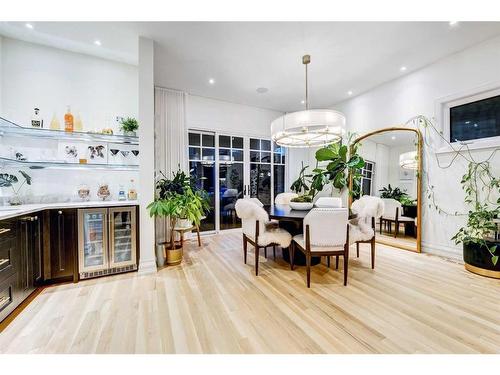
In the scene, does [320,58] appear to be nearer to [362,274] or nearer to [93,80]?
[362,274]

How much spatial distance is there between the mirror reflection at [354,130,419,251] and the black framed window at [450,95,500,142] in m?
0.54

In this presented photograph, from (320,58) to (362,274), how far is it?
10.8ft

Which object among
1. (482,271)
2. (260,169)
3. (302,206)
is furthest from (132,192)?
(482,271)

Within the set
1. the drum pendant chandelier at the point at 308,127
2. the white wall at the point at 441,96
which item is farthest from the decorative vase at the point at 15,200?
the white wall at the point at 441,96

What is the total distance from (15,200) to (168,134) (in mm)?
2447

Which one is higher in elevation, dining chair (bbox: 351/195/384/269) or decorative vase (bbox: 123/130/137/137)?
decorative vase (bbox: 123/130/137/137)

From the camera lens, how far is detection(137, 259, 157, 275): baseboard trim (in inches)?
110

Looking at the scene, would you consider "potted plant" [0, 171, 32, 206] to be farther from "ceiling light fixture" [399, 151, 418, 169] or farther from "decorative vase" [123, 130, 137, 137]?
"ceiling light fixture" [399, 151, 418, 169]

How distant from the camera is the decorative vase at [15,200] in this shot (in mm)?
2578

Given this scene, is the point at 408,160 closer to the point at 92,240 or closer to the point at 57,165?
the point at 92,240

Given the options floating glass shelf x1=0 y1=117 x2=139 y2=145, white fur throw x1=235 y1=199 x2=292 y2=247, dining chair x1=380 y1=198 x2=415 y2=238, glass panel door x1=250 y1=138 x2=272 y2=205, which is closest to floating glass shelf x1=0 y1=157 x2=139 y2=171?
floating glass shelf x1=0 y1=117 x2=139 y2=145

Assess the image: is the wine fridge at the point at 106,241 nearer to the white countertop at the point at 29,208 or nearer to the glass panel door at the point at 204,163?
the white countertop at the point at 29,208

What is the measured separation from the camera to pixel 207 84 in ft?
13.8
